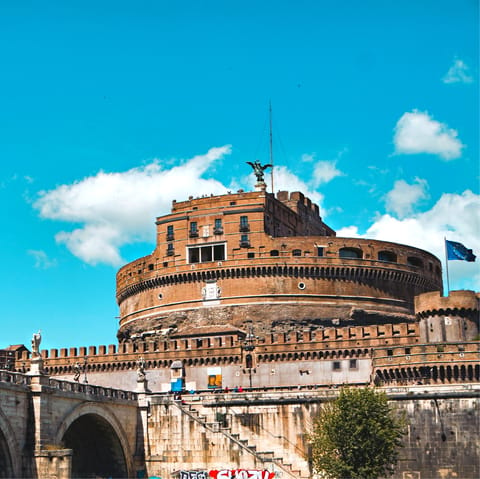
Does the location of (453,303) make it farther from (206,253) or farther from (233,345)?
(206,253)

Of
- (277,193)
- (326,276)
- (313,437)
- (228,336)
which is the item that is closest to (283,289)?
(326,276)

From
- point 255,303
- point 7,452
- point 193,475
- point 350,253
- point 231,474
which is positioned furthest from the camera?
point 350,253

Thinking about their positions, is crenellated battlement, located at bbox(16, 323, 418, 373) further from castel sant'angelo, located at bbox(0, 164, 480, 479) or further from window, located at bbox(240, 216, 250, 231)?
window, located at bbox(240, 216, 250, 231)

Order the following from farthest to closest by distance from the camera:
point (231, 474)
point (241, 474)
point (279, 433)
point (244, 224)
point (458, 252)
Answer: point (244, 224) → point (458, 252) → point (279, 433) → point (231, 474) → point (241, 474)

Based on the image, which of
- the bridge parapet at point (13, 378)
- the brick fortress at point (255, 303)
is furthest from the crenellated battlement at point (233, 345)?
the bridge parapet at point (13, 378)

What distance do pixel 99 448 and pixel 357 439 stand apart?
1772 centimetres

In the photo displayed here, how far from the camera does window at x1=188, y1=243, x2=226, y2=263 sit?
3282 inches

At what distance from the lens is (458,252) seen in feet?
216

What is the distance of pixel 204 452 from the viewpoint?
56.0 m

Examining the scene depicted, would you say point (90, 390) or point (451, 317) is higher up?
point (451, 317)

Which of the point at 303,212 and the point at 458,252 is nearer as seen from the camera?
the point at 458,252

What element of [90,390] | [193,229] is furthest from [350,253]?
[90,390]

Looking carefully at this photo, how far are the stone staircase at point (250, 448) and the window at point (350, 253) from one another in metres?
28.0

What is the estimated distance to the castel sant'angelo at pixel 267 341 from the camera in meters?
56.3
